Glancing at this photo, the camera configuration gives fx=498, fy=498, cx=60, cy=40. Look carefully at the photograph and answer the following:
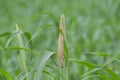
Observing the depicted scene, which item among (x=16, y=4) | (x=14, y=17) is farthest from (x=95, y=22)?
(x=16, y=4)

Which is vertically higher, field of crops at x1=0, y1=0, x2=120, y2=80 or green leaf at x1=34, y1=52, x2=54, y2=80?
green leaf at x1=34, y1=52, x2=54, y2=80

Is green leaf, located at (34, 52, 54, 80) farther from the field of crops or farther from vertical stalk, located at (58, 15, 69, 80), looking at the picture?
vertical stalk, located at (58, 15, 69, 80)

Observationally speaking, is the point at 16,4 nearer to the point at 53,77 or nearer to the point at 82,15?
the point at 82,15

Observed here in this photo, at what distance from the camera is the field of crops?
7.66ft

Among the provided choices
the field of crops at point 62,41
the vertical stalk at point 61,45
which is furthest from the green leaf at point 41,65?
the vertical stalk at point 61,45

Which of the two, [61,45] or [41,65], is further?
[61,45]

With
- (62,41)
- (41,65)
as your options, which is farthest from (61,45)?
(41,65)

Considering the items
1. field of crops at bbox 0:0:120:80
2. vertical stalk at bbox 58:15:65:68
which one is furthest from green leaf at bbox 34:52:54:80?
vertical stalk at bbox 58:15:65:68

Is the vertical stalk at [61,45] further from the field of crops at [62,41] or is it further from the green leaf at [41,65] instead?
the green leaf at [41,65]

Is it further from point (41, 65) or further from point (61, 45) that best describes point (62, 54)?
point (41, 65)

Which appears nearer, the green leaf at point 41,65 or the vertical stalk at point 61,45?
the green leaf at point 41,65

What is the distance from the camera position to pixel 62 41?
7.64 ft

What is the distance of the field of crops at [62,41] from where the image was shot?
2.33 metres

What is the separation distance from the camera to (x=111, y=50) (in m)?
4.55
